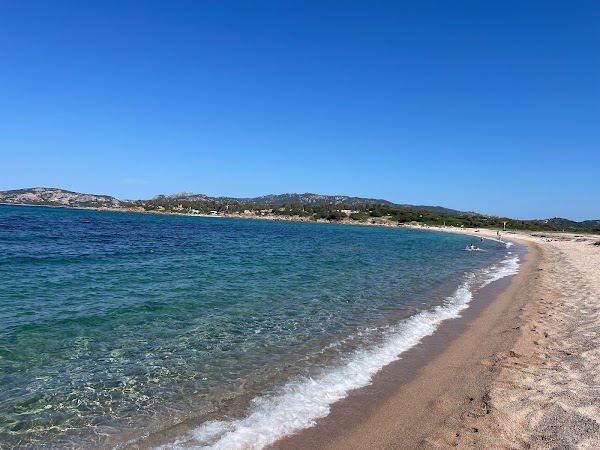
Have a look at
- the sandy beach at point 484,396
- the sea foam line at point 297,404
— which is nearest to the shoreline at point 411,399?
the sandy beach at point 484,396

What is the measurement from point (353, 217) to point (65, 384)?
17801cm

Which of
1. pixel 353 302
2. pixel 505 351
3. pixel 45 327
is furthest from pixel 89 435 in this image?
pixel 353 302

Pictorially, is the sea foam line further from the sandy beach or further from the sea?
the sandy beach

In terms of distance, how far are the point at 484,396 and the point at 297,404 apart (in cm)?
353

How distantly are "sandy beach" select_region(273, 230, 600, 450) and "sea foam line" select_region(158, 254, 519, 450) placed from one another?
0.28 meters

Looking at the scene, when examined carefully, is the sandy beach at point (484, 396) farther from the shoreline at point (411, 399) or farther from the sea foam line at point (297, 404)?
the sea foam line at point (297, 404)

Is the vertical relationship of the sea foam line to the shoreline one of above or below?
below

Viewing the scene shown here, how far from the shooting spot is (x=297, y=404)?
7.23m

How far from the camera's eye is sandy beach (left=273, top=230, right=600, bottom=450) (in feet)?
19.1

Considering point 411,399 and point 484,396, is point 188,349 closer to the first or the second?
point 411,399

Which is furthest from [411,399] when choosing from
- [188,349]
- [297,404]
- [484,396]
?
[188,349]

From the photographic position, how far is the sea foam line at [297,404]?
19.6 feet

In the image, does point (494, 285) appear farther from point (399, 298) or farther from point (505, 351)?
point (505, 351)

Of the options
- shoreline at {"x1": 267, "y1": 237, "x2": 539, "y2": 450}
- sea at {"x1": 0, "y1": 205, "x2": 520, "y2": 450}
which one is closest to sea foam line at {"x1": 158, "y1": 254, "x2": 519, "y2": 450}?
sea at {"x1": 0, "y1": 205, "x2": 520, "y2": 450}
